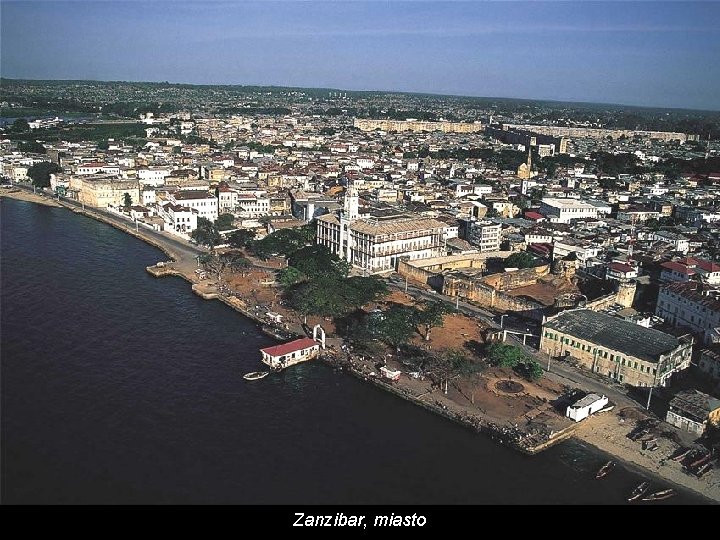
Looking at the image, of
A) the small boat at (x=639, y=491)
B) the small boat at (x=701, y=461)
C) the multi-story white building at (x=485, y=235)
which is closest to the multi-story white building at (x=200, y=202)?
the multi-story white building at (x=485, y=235)

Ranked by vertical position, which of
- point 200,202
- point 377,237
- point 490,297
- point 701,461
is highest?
point 377,237

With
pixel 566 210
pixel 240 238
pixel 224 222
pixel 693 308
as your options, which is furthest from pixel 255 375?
pixel 566 210

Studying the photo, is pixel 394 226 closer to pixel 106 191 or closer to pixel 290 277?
pixel 290 277

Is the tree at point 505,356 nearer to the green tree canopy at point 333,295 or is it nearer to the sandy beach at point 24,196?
the green tree canopy at point 333,295

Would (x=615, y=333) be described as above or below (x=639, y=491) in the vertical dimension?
above

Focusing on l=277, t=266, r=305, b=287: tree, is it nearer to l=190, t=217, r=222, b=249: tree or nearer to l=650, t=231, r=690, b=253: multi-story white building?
l=190, t=217, r=222, b=249: tree

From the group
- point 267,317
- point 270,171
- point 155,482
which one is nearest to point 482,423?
point 155,482

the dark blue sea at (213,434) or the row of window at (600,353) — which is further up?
the row of window at (600,353)
